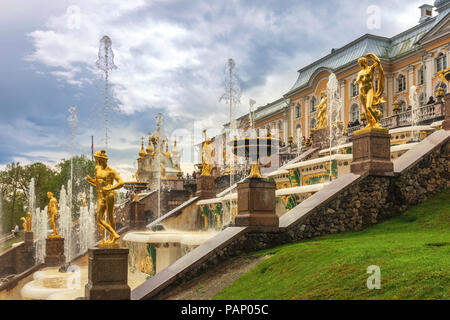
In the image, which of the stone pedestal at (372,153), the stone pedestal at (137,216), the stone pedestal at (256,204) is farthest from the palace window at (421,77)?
the stone pedestal at (256,204)

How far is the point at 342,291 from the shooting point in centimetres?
632

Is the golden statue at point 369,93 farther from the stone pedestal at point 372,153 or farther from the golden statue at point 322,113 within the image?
the golden statue at point 322,113

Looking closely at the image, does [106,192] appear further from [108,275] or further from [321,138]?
[321,138]

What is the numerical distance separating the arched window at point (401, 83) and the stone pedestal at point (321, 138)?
24.6 metres

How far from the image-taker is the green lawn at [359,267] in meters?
5.98

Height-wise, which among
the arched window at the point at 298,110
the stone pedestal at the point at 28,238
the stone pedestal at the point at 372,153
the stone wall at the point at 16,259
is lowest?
the stone wall at the point at 16,259

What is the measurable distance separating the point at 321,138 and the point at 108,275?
51.4 ft

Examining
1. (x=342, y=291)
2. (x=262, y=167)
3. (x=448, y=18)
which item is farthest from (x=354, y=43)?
(x=342, y=291)

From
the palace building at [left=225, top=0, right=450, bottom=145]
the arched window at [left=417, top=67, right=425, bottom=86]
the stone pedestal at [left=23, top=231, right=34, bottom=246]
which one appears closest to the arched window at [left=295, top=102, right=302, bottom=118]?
the palace building at [left=225, top=0, right=450, bottom=145]

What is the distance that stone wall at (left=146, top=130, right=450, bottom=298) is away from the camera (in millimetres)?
10133

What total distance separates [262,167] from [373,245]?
1831cm

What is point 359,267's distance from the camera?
6.88 m
